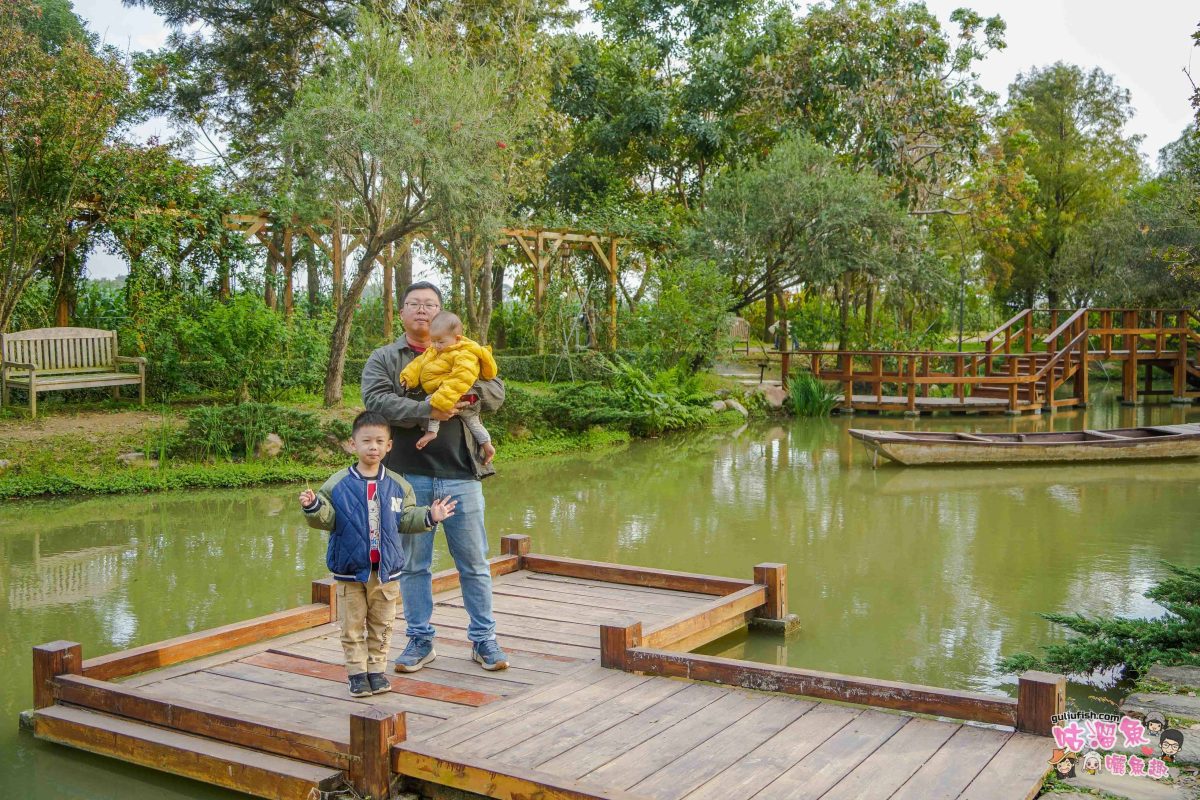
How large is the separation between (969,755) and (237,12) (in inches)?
811

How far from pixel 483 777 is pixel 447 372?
1.62 m

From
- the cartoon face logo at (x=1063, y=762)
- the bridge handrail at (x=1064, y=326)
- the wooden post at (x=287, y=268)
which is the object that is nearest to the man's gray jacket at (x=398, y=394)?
the cartoon face logo at (x=1063, y=762)

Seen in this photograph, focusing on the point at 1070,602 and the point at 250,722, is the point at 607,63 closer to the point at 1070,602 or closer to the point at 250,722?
the point at 1070,602

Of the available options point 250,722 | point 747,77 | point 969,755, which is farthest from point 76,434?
point 747,77

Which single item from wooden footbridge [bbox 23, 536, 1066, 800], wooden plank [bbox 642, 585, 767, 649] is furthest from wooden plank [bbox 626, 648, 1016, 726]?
wooden plank [bbox 642, 585, 767, 649]

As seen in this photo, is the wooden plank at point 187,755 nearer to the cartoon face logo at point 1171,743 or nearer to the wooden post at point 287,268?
the cartoon face logo at point 1171,743

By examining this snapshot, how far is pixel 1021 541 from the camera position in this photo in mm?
8516

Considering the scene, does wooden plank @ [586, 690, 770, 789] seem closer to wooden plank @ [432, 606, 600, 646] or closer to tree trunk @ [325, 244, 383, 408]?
wooden plank @ [432, 606, 600, 646]

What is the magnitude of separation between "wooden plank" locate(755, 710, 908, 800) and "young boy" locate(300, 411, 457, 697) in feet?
5.11

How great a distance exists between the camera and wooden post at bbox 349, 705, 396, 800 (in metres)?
3.63

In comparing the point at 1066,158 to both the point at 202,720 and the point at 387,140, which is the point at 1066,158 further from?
the point at 202,720

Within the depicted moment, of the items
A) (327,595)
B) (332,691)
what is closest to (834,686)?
(332,691)

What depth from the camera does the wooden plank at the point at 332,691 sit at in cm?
419

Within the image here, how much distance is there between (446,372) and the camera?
4.43m
